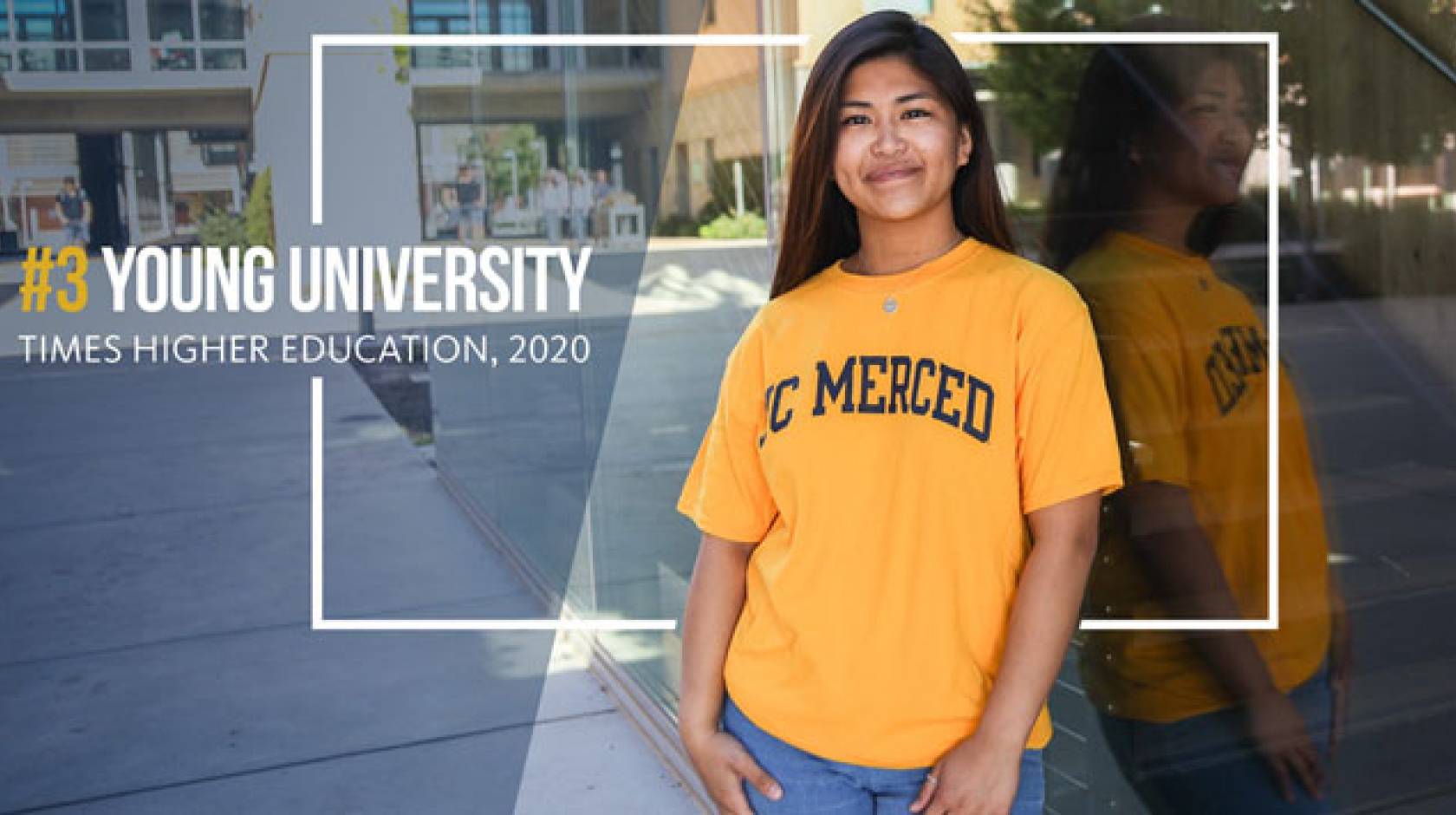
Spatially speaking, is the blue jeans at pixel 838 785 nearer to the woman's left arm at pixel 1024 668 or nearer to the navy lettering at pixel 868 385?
the woman's left arm at pixel 1024 668

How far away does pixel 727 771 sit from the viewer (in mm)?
1698

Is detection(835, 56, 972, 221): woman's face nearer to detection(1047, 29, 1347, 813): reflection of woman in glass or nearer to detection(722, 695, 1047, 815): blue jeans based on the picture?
detection(1047, 29, 1347, 813): reflection of woman in glass

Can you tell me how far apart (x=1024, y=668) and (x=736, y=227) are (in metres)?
1.80

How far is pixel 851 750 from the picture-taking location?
63.2 inches

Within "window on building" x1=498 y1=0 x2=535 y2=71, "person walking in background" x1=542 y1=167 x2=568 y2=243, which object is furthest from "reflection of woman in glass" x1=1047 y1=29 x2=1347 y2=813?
"window on building" x1=498 y1=0 x2=535 y2=71

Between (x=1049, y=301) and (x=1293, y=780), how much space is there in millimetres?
779

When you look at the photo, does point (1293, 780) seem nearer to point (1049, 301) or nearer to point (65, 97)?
point (1049, 301)

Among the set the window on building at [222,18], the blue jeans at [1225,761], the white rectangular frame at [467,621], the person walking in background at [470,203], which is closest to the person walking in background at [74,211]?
the white rectangular frame at [467,621]

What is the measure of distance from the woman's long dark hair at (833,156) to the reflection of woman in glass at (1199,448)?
0.34 metres

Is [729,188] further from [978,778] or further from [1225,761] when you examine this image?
[978,778]

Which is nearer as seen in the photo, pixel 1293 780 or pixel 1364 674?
pixel 1293 780

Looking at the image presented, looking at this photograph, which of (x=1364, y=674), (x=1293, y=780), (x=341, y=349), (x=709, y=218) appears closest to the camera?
(x=1293, y=780)

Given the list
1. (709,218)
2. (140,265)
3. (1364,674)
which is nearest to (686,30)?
(709,218)

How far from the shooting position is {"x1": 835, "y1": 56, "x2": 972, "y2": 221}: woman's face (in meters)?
1.62
